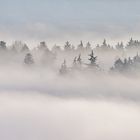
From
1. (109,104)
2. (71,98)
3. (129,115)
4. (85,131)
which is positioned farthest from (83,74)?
(85,131)

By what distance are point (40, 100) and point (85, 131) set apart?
68725mm

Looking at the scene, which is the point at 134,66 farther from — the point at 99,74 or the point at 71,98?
the point at 71,98

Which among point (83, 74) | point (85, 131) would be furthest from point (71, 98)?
point (85, 131)

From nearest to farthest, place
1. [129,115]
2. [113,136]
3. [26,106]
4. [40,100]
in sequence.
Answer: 1. [113,136]
2. [129,115]
3. [26,106]
4. [40,100]

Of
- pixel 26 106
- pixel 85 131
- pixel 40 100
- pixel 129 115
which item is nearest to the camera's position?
pixel 85 131

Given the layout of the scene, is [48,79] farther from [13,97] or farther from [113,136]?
[113,136]

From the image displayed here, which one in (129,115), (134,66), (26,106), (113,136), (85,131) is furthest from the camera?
(134,66)

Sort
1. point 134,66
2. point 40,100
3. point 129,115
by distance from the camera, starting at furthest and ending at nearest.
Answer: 1. point 134,66
2. point 40,100
3. point 129,115

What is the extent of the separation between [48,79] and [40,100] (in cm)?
2113

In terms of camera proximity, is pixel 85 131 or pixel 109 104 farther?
pixel 109 104

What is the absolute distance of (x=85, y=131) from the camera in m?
98.0

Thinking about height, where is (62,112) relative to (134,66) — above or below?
below

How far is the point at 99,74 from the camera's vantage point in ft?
608

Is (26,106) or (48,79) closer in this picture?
(26,106)
